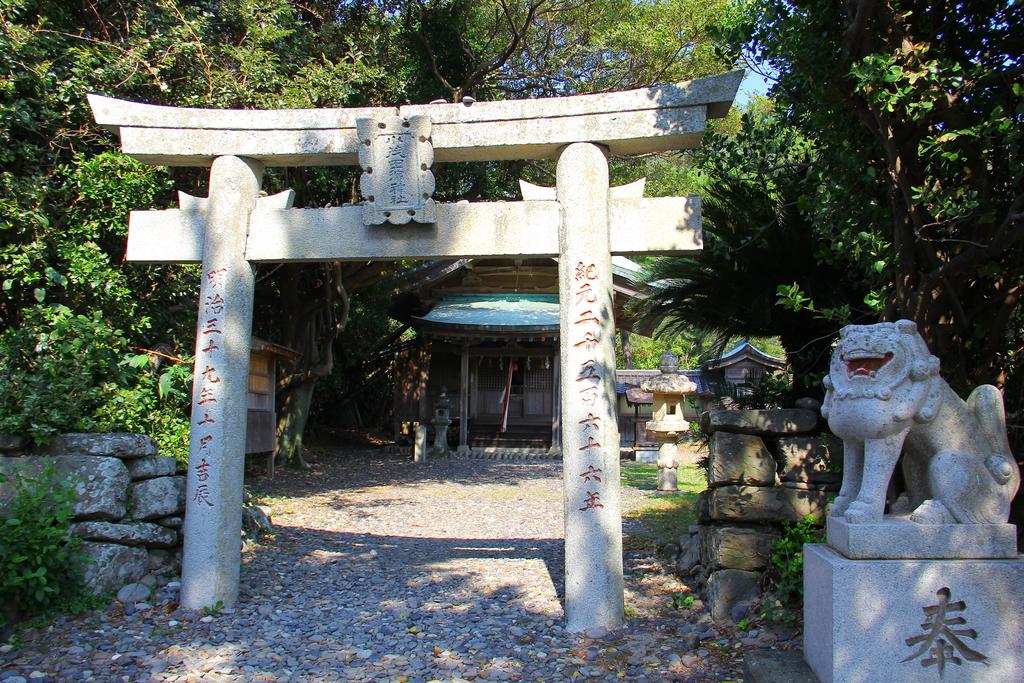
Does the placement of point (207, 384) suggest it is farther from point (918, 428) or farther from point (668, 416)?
point (668, 416)

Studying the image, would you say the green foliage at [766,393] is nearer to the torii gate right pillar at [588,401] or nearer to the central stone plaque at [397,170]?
the torii gate right pillar at [588,401]

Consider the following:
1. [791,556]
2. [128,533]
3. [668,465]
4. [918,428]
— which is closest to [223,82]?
[128,533]

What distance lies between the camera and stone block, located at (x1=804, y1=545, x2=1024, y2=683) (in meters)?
3.06

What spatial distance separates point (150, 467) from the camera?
5723mm

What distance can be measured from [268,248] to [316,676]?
3.04m

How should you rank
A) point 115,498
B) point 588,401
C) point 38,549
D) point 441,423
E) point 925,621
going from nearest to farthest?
point 925,621, point 38,549, point 588,401, point 115,498, point 441,423

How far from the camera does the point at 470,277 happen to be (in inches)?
765

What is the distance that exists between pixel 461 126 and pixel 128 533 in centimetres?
396

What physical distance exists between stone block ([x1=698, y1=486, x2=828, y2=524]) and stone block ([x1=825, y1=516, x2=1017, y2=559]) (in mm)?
1948

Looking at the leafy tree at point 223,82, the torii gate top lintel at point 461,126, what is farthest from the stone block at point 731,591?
the leafy tree at point 223,82

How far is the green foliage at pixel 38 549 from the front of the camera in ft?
15.0

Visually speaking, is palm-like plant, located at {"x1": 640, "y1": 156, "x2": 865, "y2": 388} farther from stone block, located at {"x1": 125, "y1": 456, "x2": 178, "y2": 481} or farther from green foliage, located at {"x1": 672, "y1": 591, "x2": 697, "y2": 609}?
stone block, located at {"x1": 125, "y1": 456, "x2": 178, "y2": 481}

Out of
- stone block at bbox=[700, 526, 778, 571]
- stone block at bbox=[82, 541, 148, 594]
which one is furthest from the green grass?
stone block at bbox=[82, 541, 148, 594]

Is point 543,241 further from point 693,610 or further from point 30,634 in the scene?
point 30,634
